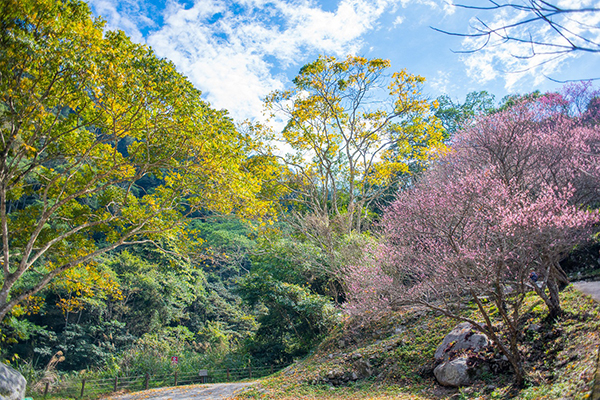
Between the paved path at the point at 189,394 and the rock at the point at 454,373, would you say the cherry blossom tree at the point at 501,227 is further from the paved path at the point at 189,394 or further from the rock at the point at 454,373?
the paved path at the point at 189,394

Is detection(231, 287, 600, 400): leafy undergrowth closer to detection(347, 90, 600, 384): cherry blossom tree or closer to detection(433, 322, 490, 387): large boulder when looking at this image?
detection(433, 322, 490, 387): large boulder

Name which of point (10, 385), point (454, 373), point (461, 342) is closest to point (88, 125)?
point (10, 385)

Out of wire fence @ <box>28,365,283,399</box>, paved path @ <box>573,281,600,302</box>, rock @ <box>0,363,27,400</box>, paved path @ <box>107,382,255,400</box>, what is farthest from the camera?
wire fence @ <box>28,365,283,399</box>

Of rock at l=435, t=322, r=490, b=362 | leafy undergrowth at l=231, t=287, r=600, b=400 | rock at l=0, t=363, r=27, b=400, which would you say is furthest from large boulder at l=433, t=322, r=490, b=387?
rock at l=0, t=363, r=27, b=400

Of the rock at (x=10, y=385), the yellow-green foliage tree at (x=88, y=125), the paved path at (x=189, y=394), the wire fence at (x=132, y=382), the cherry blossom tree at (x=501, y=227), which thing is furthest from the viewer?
the wire fence at (x=132, y=382)

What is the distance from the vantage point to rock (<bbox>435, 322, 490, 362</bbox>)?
20.5 feet

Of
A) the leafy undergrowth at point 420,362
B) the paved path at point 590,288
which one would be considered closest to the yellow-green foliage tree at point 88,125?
the leafy undergrowth at point 420,362

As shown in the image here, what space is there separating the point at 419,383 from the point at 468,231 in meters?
3.35

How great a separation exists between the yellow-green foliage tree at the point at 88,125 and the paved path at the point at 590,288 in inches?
266

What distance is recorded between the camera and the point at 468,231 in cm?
541

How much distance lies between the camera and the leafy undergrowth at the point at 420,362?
457 centimetres

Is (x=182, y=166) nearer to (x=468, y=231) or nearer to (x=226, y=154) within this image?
(x=226, y=154)

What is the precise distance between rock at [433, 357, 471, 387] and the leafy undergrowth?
0.47ft

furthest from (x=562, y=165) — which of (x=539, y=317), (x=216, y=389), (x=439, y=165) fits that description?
(x=216, y=389)
